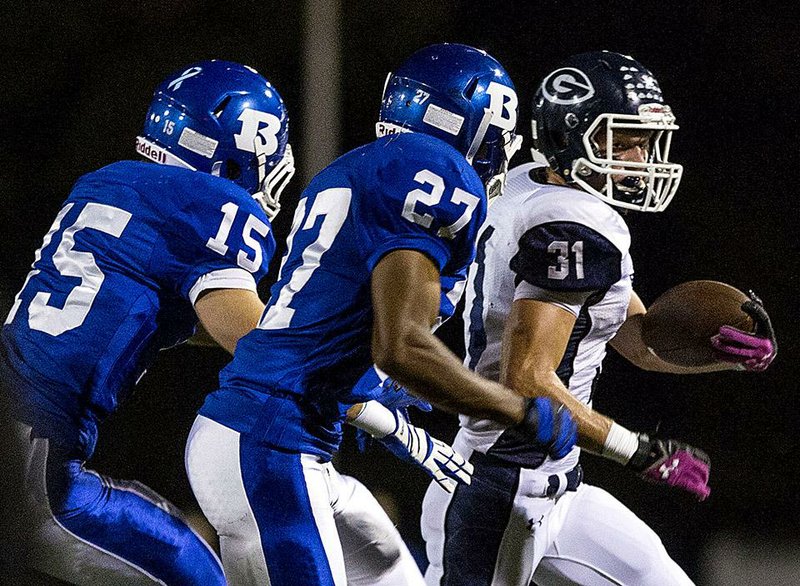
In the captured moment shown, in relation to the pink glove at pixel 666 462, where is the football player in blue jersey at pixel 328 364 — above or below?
above

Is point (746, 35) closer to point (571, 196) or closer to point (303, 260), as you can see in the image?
point (571, 196)

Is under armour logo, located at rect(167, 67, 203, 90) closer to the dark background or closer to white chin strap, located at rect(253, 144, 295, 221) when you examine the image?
white chin strap, located at rect(253, 144, 295, 221)

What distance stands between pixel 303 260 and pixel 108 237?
0.49m

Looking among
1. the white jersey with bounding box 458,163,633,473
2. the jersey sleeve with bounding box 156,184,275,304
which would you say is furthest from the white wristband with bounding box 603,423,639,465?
the jersey sleeve with bounding box 156,184,275,304

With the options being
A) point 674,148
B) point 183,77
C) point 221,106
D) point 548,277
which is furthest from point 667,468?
point 674,148

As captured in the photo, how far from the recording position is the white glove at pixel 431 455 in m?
2.39

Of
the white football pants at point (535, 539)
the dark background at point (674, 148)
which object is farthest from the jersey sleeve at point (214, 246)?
the dark background at point (674, 148)

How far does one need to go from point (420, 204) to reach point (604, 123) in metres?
0.89

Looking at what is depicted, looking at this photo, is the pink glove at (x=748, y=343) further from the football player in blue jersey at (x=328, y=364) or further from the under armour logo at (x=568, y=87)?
the football player in blue jersey at (x=328, y=364)

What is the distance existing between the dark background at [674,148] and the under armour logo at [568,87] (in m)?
1.09

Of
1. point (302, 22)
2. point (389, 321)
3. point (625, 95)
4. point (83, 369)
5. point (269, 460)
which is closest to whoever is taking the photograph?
point (389, 321)

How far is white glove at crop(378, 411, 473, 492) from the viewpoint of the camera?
2393 millimetres

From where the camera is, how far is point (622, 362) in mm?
3996

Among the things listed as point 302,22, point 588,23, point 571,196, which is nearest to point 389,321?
point 571,196
